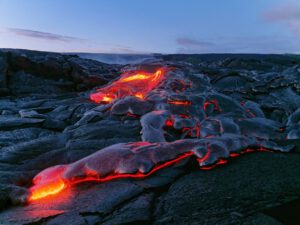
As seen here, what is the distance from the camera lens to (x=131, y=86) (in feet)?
23.7

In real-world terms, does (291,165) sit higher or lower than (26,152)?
higher

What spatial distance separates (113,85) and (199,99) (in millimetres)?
2810

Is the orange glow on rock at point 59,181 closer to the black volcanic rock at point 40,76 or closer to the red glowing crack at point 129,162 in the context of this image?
the red glowing crack at point 129,162

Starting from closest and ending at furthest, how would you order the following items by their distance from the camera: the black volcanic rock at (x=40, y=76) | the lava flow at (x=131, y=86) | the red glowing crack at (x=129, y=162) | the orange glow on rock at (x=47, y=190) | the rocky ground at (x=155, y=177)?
the rocky ground at (x=155, y=177), the orange glow on rock at (x=47, y=190), the red glowing crack at (x=129, y=162), the lava flow at (x=131, y=86), the black volcanic rock at (x=40, y=76)

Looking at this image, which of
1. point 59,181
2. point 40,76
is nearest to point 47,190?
point 59,181

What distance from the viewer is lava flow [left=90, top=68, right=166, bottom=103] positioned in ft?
23.2

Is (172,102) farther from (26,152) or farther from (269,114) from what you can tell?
(26,152)

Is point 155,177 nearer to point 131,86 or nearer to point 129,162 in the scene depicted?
point 129,162

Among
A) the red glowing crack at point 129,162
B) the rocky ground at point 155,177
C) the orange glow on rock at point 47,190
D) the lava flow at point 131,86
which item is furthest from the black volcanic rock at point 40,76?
the orange glow on rock at point 47,190

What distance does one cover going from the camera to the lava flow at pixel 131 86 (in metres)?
7.06

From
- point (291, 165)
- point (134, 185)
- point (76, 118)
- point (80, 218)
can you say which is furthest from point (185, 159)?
point (76, 118)

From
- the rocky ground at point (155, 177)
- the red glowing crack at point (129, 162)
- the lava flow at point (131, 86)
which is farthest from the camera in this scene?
the lava flow at point (131, 86)

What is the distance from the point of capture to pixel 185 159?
10.5ft

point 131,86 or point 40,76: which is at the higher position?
point 131,86
